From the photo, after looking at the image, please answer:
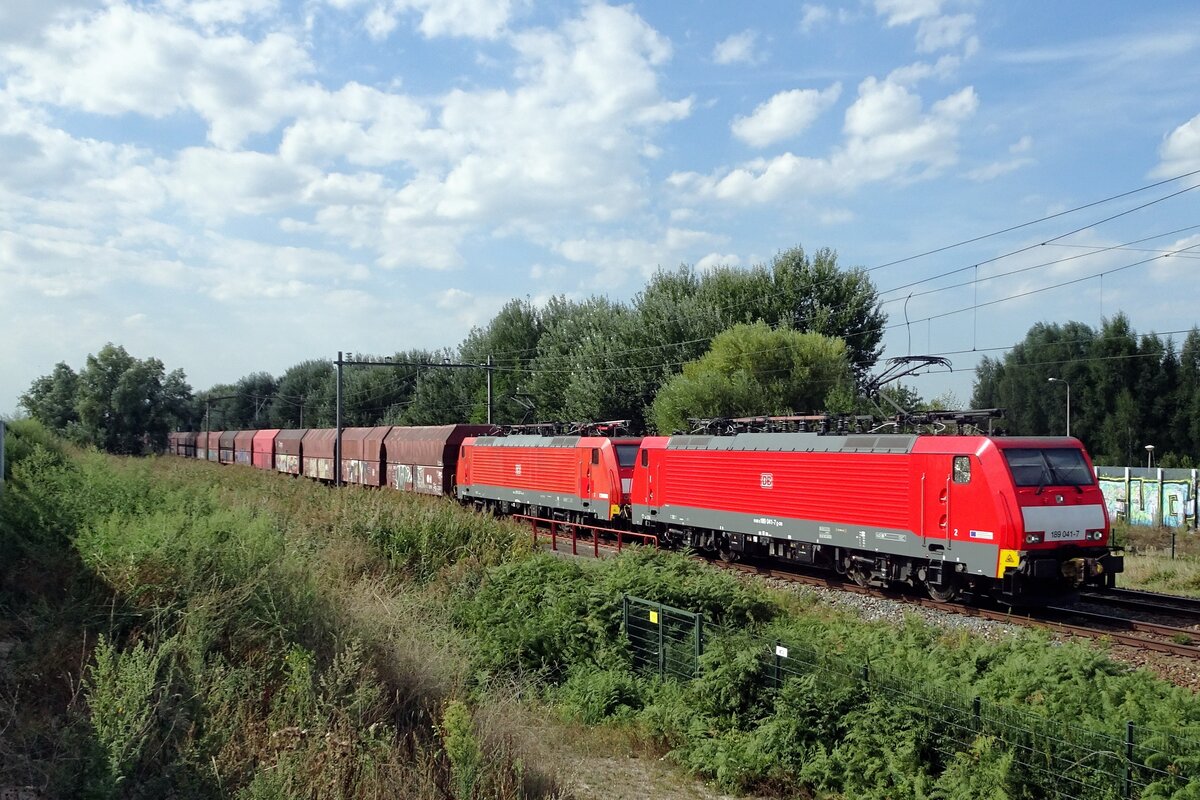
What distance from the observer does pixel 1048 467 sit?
15141 mm

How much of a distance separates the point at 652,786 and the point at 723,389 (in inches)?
1117

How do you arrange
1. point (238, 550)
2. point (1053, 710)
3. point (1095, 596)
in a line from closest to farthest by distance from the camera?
point (1053, 710), point (238, 550), point (1095, 596)

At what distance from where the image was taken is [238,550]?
10391 mm

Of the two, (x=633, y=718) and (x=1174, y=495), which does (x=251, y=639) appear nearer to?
(x=633, y=718)

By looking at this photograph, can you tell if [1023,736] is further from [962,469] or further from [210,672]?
[962,469]

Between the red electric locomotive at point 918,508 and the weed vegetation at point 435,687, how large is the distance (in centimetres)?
324

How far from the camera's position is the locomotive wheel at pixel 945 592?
1617 cm

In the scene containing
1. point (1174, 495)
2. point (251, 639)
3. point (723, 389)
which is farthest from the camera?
point (723, 389)

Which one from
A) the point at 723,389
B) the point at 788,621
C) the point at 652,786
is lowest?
the point at 652,786

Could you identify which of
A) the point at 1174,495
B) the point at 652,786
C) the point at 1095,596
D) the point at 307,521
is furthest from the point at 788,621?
the point at 1174,495

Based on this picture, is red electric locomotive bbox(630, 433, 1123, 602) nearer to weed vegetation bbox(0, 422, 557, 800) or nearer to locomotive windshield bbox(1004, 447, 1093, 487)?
locomotive windshield bbox(1004, 447, 1093, 487)

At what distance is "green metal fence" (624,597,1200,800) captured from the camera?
22.9ft

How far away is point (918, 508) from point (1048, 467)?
2211mm

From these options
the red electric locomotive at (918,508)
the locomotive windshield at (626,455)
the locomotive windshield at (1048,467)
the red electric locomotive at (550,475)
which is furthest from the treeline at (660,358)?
the locomotive windshield at (1048,467)
